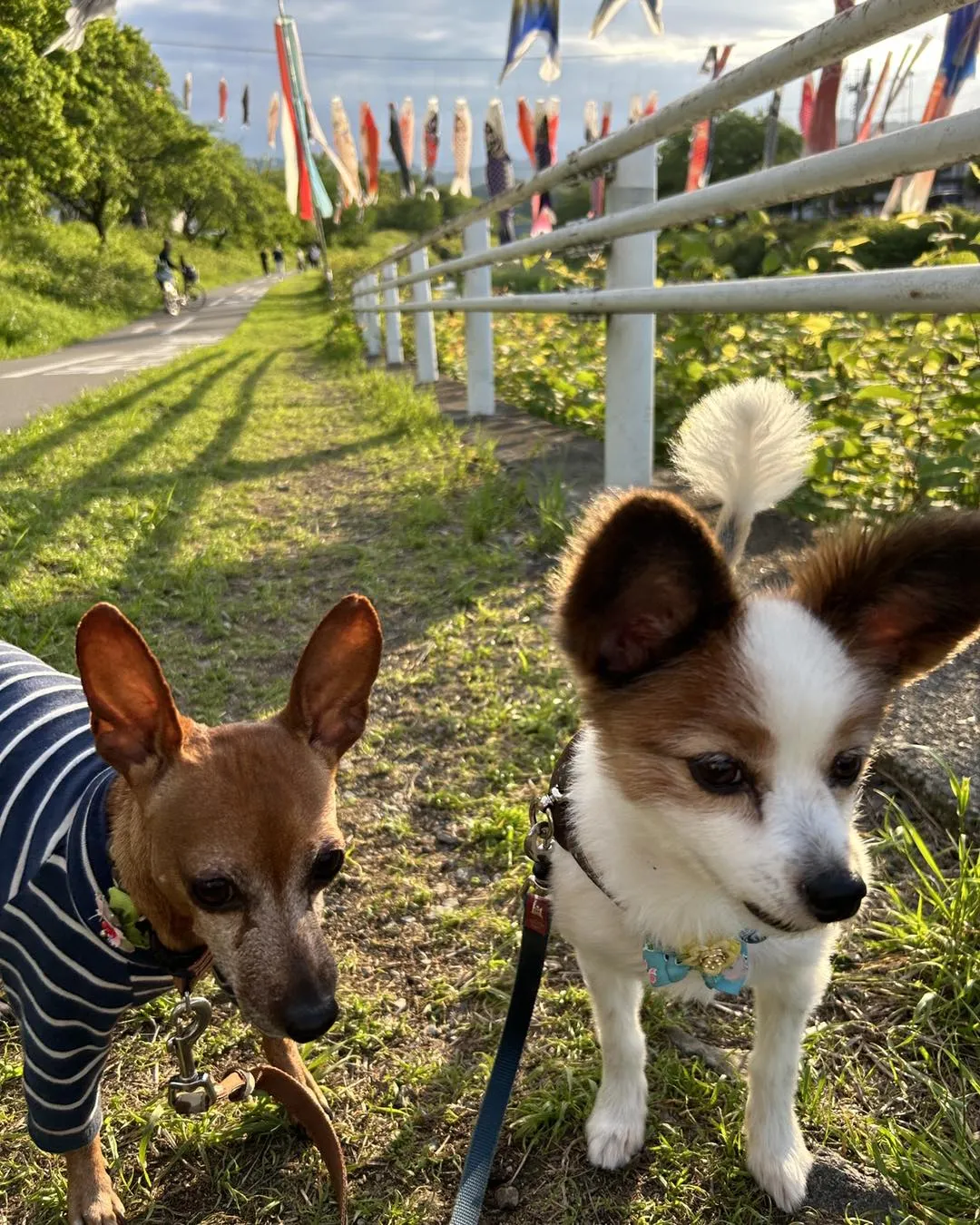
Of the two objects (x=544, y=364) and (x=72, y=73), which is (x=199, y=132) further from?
(x=544, y=364)

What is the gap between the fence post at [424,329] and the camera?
29.8ft

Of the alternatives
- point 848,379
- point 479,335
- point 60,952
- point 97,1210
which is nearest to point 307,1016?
point 60,952

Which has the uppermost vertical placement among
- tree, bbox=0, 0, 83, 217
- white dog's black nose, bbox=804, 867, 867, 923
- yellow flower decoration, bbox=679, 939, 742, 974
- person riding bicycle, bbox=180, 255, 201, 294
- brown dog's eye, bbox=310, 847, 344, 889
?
tree, bbox=0, 0, 83, 217

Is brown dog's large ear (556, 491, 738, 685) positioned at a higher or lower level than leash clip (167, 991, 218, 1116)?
higher

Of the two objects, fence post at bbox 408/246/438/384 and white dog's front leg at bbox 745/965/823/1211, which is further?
fence post at bbox 408/246/438/384

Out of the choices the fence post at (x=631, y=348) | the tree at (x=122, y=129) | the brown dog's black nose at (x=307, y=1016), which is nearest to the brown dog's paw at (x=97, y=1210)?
the brown dog's black nose at (x=307, y=1016)

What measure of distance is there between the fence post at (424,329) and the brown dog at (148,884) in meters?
7.87

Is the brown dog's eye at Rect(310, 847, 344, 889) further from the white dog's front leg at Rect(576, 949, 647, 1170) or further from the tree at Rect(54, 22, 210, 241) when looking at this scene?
the tree at Rect(54, 22, 210, 241)

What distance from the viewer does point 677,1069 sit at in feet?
6.02

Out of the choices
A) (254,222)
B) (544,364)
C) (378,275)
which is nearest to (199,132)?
(254,222)

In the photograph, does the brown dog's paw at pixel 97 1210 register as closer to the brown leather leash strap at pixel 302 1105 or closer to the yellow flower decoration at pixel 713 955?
the brown leather leash strap at pixel 302 1105

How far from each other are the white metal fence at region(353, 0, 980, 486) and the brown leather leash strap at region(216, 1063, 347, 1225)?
1967 millimetres

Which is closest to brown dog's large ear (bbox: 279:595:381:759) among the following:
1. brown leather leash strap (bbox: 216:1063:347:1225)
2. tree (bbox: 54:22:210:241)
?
brown leather leash strap (bbox: 216:1063:347:1225)

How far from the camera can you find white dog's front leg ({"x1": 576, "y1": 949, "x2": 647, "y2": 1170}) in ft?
5.54
